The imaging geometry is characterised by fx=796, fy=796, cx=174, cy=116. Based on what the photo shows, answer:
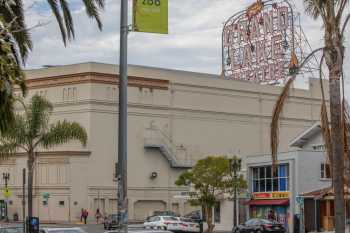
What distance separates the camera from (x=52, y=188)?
83.2 m

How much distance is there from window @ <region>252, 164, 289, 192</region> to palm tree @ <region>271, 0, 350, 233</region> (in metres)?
44.6

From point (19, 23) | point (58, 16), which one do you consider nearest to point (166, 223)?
point (58, 16)

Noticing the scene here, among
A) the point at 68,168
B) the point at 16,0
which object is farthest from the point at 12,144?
the point at 68,168

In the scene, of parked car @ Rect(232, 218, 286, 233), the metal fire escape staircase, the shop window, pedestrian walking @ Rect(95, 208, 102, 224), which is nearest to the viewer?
parked car @ Rect(232, 218, 286, 233)

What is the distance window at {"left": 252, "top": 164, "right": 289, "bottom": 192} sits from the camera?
6100 cm

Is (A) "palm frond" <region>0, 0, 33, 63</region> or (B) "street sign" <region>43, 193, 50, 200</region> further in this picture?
(B) "street sign" <region>43, 193, 50, 200</region>

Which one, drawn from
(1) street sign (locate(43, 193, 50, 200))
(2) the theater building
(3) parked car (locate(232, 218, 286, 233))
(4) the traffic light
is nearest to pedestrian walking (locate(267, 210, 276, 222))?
(3) parked car (locate(232, 218, 286, 233))

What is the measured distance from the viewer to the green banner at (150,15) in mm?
17219

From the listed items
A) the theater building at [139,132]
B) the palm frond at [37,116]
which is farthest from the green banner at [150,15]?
the theater building at [139,132]

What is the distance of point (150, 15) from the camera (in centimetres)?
1722

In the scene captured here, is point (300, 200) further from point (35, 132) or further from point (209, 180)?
point (35, 132)

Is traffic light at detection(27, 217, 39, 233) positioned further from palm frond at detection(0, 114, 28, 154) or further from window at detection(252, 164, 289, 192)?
window at detection(252, 164, 289, 192)

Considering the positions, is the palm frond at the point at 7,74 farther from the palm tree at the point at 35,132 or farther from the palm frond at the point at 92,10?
the palm tree at the point at 35,132

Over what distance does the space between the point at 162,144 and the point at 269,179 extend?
2735 centimetres
